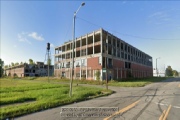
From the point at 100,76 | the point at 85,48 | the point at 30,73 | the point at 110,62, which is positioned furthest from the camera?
the point at 30,73

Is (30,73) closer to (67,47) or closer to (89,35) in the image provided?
(67,47)

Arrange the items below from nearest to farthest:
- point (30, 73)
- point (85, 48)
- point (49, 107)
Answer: point (49, 107)
point (85, 48)
point (30, 73)

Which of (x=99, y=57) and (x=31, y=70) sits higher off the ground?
(x=99, y=57)

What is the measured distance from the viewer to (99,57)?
144ft

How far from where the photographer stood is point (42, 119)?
24.9 ft

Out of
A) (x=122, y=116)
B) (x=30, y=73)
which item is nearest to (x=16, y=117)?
(x=122, y=116)

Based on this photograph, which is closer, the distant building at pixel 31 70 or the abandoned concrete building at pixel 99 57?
the abandoned concrete building at pixel 99 57

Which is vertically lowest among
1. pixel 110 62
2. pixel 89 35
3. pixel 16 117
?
pixel 16 117

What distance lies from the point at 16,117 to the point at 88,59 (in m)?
40.4

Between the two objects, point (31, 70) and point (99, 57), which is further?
point (31, 70)

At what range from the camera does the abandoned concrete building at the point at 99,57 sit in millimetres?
44553

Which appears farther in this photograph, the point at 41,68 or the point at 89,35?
the point at 41,68

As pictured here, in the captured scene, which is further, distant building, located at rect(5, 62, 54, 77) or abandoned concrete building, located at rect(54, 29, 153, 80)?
distant building, located at rect(5, 62, 54, 77)

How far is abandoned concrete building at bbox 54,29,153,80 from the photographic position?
44553 mm
